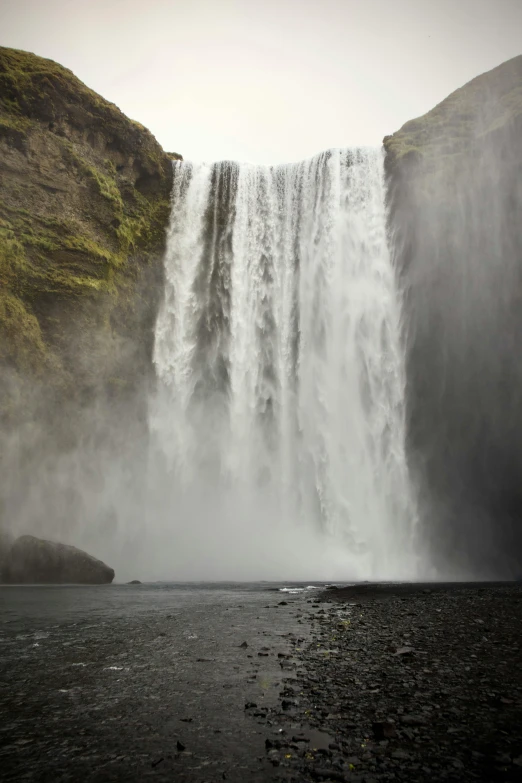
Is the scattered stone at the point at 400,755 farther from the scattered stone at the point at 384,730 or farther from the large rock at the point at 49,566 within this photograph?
the large rock at the point at 49,566

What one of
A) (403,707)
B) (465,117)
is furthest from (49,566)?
(465,117)

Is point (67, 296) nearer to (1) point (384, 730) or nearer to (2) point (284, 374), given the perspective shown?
(2) point (284, 374)

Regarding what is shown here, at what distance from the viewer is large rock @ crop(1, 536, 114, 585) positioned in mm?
17859

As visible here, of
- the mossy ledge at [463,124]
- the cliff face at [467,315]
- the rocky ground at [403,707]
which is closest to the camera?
the rocky ground at [403,707]

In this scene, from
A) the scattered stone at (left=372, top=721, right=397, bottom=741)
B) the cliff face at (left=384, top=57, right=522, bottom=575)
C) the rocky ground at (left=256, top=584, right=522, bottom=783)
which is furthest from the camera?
the cliff face at (left=384, top=57, right=522, bottom=575)

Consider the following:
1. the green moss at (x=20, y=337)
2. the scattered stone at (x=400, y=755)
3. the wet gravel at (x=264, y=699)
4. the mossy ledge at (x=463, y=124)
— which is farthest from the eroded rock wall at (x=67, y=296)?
the scattered stone at (x=400, y=755)

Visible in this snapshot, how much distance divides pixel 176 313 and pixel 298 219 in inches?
348

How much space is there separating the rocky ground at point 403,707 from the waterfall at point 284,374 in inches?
599

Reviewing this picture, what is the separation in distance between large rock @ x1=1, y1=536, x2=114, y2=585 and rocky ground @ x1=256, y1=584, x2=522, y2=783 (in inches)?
492

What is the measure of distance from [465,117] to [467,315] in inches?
466

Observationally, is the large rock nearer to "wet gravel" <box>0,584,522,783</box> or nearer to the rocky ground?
"wet gravel" <box>0,584,522,783</box>

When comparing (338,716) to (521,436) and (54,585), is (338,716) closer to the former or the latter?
(54,585)

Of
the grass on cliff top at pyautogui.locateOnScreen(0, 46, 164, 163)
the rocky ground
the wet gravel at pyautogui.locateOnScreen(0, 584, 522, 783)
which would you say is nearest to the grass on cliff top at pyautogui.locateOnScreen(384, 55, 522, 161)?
the grass on cliff top at pyautogui.locateOnScreen(0, 46, 164, 163)

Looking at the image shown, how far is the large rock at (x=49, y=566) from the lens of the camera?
17.9 metres
